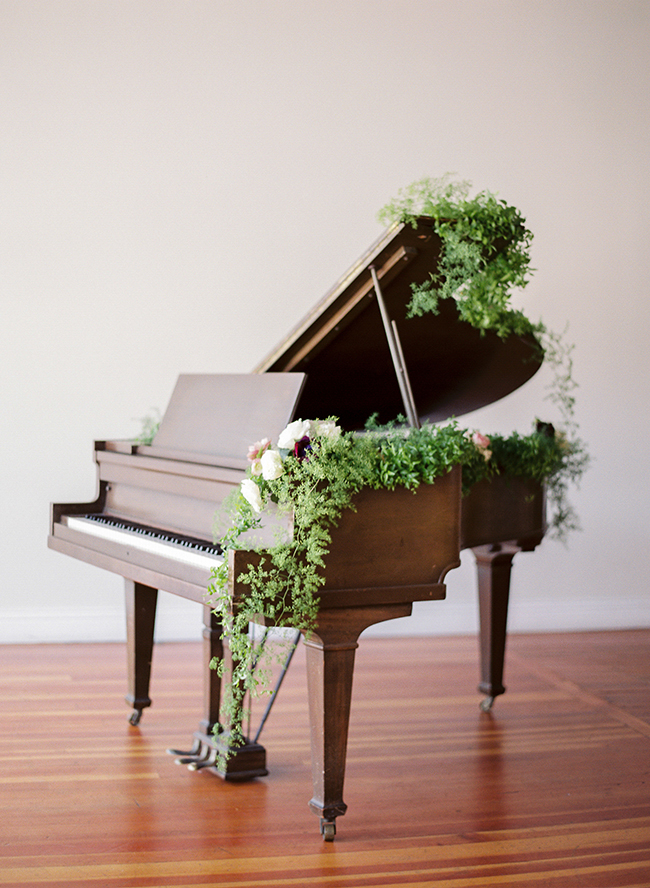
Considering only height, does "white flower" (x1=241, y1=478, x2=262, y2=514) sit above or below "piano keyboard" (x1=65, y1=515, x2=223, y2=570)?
above

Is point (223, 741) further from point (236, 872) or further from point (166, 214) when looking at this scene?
point (166, 214)

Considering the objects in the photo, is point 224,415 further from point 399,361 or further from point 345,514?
point 345,514

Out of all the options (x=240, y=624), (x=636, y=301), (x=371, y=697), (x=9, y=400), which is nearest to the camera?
(x=240, y=624)

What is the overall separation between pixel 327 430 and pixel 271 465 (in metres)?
0.19

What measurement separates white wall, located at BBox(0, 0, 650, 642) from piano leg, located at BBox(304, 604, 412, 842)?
244 centimetres

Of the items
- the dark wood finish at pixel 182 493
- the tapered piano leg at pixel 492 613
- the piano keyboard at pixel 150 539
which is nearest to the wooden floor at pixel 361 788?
the tapered piano leg at pixel 492 613

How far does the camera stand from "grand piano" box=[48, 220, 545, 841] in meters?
2.58

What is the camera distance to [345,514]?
2520 mm

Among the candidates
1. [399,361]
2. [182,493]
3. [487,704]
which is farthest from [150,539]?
[487,704]

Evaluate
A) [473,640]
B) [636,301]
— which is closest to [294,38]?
[636,301]

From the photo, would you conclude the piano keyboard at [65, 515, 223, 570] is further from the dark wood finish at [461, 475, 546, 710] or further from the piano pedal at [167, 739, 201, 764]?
the dark wood finish at [461, 475, 546, 710]

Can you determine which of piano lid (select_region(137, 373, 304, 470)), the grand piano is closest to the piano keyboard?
the grand piano

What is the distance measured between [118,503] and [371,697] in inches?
53.6

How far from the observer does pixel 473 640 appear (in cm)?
512
